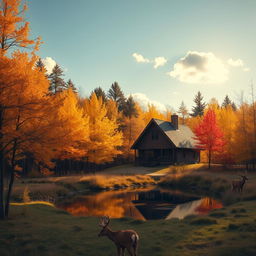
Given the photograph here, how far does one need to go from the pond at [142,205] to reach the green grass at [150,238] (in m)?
4.80

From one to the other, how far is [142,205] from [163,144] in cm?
2468

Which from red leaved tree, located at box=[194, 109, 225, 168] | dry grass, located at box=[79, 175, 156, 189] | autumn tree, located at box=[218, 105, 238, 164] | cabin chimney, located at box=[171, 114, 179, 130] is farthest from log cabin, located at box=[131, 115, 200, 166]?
dry grass, located at box=[79, 175, 156, 189]

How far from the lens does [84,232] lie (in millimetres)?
10570

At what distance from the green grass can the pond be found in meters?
4.80

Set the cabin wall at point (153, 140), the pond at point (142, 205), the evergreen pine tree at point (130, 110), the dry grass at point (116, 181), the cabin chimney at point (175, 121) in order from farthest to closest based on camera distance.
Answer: the evergreen pine tree at point (130, 110) → the cabin chimney at point (175, 121) → the cabin wall at point (153, 140) → the dry grass at point (116, 181) → the pond at point (142, 205)

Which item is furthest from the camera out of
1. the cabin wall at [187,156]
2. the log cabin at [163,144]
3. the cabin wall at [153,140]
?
the cabin wall at [187,156]

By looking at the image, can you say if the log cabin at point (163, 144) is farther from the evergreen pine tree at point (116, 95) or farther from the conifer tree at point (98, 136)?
the evergreen pine tree at point (116, 95)

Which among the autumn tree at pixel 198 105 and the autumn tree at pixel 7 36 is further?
the autumn tree at pixel 198 105

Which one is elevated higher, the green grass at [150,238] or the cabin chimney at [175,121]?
the cabin chimney at [175,121]

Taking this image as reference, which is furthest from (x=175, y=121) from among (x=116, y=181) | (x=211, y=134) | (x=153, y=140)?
(x=116, y=181)

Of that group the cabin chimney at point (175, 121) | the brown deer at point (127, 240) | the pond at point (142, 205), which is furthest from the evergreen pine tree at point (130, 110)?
the brown deer at point (127, 240)

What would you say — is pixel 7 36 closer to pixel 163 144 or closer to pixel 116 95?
pixel 163 144

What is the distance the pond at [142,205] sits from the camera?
1708 centimetres

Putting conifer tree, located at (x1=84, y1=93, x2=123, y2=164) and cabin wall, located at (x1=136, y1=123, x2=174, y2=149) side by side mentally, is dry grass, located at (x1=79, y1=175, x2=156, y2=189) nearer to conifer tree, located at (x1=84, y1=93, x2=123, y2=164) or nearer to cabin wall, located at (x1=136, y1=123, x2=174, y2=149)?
conifer tree, located at (x1=84, y1=93, x2=123, y2=164)
